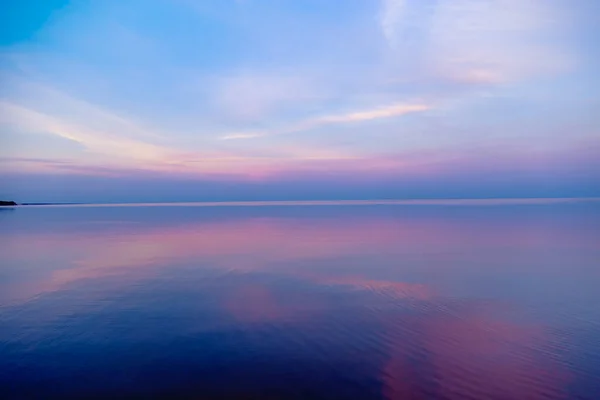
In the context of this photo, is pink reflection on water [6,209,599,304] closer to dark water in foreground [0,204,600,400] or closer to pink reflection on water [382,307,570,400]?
dark water in foreground [0,204,600,400]

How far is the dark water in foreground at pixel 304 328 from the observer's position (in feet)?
19.8

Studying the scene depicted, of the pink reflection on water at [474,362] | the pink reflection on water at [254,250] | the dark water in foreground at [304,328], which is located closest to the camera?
the pink reflection on water at [474,362]

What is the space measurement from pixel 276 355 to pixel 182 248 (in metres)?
16.5

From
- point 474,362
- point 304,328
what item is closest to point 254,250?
point 304,328

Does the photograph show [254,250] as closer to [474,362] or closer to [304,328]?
[304,328]

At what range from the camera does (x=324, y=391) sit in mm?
5801

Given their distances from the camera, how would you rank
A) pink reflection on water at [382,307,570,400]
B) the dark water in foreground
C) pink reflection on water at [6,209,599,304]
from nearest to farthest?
pink reflection on water at [382,307,570,400] < the dark water in foreground < pink reflection on water at [6,209,599,304]

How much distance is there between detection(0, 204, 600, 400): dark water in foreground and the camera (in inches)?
238

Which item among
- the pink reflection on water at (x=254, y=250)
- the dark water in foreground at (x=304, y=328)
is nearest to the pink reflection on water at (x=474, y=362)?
the dark water in foreground at (x=304, y=328)

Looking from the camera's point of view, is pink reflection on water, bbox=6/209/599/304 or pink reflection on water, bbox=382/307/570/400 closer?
pink reflection on water, bbox=382/307/570/400

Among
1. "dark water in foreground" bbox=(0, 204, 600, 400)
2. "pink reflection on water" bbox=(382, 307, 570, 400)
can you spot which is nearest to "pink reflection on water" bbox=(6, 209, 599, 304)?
"dark water in foreground" bbox=(0, 204, 600, 400)

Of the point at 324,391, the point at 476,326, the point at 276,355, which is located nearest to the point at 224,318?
the point at 276,355

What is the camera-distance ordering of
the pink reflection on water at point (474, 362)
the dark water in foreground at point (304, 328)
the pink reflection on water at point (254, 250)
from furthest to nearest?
the pink reflection on water at point (254, 250)
the dark water in foreground at point (304, 328)
the pink reflection on water at point (474, 362)

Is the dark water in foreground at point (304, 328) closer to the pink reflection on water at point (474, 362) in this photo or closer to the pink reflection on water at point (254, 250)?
the pink reflection on water at point (474, 362)
